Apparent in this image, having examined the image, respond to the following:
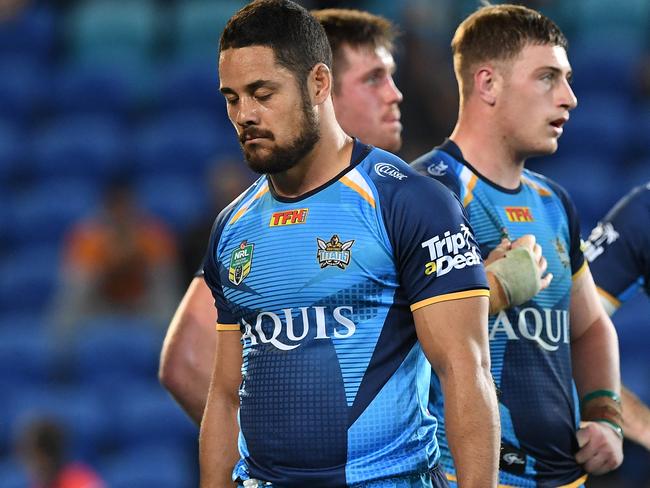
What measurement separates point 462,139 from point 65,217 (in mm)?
6839

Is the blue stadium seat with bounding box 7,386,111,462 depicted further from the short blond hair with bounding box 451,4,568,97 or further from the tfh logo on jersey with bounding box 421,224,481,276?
the tfh logo on jersey with bounding box 421,224,481,276

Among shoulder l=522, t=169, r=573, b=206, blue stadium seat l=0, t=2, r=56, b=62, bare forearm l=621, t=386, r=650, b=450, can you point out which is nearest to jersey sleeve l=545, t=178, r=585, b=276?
A: shoulder l=522, t=169, r=573, b=206

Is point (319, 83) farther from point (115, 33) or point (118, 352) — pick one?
point (115, 33)

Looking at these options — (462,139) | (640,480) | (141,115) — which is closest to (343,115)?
(462,139)

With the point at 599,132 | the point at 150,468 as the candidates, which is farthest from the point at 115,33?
the point at 150,468

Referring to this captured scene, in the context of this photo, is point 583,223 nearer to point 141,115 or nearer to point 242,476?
point 141,115

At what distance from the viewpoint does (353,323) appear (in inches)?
134

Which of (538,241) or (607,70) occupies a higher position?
(607,70)

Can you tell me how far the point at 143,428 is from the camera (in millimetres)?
8445

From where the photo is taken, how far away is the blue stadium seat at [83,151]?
11.1m

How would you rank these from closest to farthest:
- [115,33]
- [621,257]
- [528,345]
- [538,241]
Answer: [528,345], [538,241], [621,257], [115,33]

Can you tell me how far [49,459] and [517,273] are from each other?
13.5 ft

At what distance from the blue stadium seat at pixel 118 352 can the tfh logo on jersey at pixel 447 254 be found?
573cm

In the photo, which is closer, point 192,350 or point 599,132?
point 192,350
